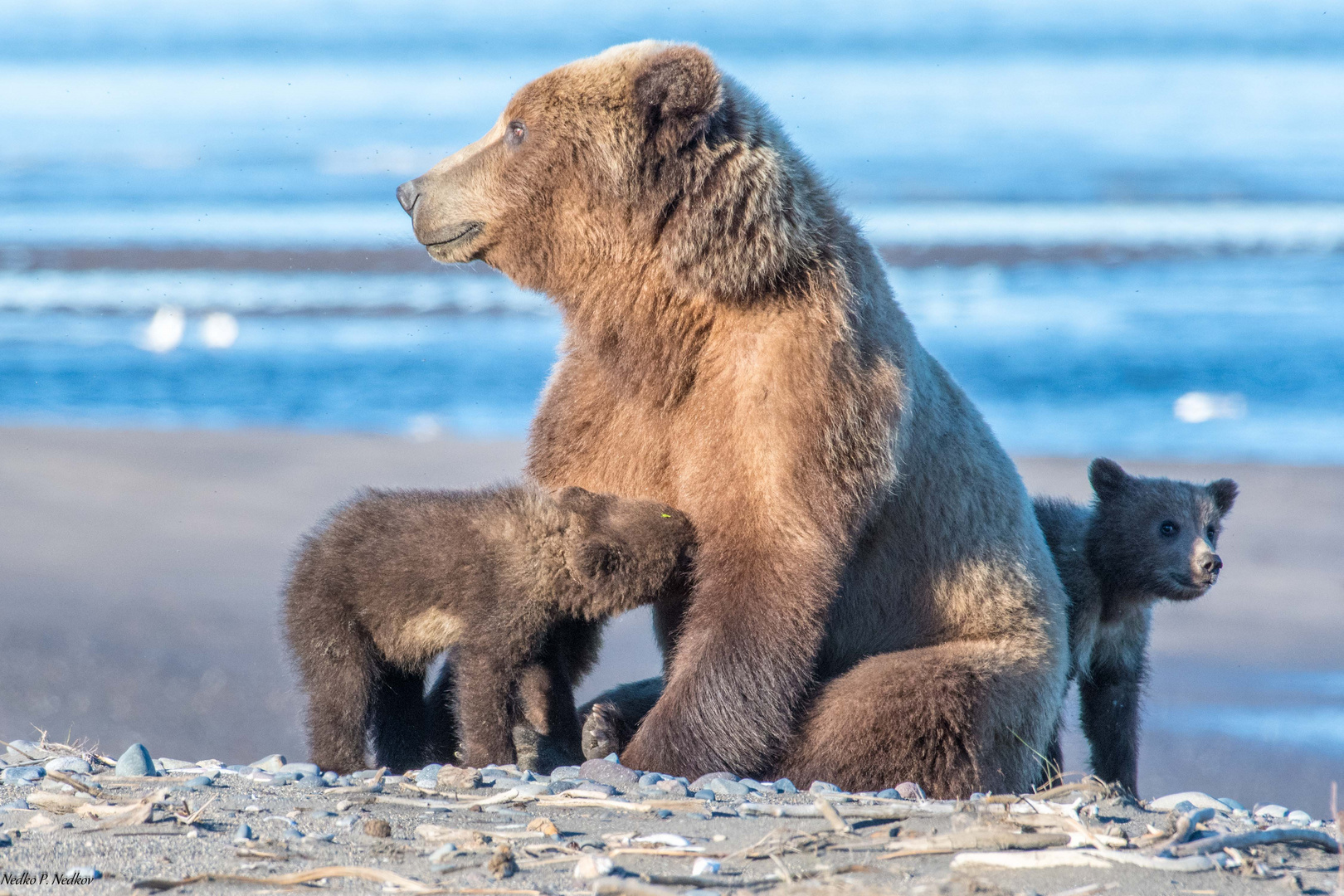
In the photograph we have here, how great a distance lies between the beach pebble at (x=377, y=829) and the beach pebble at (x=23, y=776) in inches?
49.4

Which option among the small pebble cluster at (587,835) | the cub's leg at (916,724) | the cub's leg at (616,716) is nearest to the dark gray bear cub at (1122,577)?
the cub's leg at (916,724)

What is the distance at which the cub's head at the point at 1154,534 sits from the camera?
21.6 ft

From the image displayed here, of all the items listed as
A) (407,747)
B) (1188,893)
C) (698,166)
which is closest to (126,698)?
(407,747)

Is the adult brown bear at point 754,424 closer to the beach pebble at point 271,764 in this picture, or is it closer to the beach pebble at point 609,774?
the beach pebble at point 609,774

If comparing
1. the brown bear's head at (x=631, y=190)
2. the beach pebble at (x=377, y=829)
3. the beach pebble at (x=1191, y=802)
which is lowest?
the beach pebble at (x=1191, y=802)

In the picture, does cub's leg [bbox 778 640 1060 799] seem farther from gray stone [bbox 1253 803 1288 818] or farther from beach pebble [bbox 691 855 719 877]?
beach pebble [bbox 691 855 719 877]

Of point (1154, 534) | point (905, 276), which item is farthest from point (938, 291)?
point (1154, 534)

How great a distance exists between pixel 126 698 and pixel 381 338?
942 centimetres

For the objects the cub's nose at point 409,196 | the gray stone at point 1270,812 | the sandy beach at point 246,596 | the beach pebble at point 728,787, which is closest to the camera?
the beach pebble at point 728,787

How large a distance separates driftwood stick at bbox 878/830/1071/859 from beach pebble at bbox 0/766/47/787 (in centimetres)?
270

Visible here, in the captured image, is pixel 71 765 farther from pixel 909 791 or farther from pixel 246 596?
pixel 246 596

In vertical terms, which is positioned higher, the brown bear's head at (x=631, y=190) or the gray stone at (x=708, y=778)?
the brown bear's head at (x=631, y=190)

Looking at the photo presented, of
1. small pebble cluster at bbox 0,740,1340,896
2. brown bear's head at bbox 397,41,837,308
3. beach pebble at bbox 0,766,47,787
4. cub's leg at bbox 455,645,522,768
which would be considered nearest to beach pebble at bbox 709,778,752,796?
small pebble cluster at bbox 0,740,1340,896

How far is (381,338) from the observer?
16.5m
